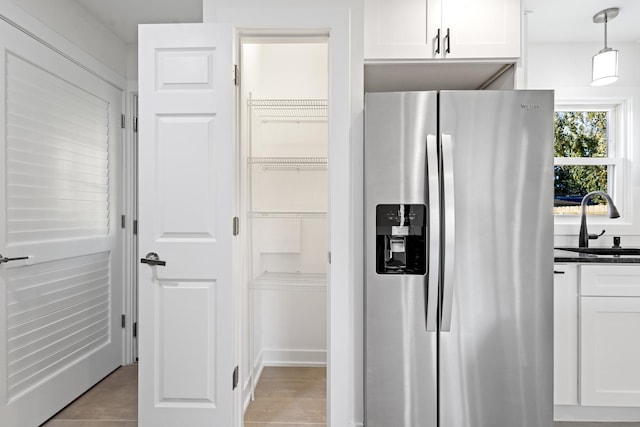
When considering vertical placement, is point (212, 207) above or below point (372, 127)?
below

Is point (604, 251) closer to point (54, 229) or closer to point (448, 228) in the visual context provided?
point (448, 228)

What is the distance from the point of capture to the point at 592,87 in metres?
2.87

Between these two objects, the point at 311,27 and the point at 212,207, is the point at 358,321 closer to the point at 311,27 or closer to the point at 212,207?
the point at 212,207

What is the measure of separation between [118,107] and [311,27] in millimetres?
1796

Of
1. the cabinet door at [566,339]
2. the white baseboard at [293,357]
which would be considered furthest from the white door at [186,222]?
the cabinet door at [566,339]

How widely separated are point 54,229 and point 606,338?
126 inches

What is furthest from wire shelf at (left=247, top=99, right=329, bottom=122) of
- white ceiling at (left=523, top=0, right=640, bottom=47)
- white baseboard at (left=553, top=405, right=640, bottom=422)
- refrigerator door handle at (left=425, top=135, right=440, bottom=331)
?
white baseboard at (left=553, top=405, right=640, bottom=422)

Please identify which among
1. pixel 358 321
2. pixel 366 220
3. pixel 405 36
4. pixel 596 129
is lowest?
pixel 358 321

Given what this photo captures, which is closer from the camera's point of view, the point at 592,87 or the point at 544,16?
the point at 544,16

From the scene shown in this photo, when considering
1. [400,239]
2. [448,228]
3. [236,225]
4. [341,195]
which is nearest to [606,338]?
[448,228]

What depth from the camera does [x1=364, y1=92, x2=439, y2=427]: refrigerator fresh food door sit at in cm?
183

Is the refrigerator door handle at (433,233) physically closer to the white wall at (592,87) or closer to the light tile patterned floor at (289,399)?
the light tile patterned floor at (289,399)

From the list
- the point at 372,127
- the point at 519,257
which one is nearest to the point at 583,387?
the point at 519,257

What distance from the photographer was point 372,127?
6.08 feet
